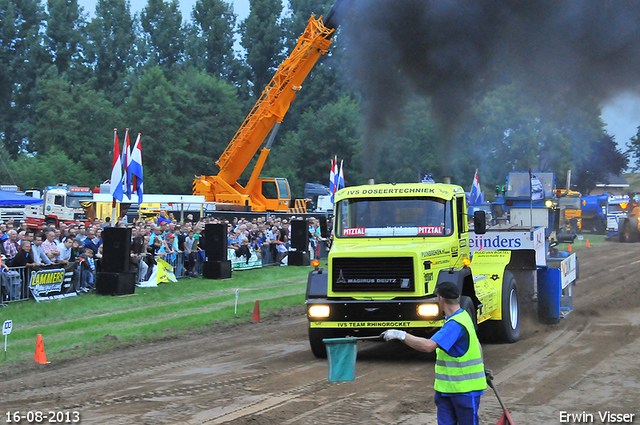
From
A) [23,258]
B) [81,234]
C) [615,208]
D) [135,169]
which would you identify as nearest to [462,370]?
[23,258]

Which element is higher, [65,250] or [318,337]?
[65,250]

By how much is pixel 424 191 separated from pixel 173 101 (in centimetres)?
5196

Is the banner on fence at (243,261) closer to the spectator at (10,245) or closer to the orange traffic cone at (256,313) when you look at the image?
the spectator at (10,245)

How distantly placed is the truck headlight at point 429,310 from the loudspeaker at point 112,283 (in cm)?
966

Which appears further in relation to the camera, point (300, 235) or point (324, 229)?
point (300, 235)

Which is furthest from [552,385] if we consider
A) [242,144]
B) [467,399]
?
A: [242,144]

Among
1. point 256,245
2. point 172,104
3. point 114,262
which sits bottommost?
point 114,262

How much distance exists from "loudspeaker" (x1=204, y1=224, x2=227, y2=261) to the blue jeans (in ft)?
53.5

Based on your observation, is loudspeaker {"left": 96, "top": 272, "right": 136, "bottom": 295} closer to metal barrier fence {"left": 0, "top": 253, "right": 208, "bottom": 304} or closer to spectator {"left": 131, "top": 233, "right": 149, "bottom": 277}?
metal barrier fence {"left": 0, "top": 253, "right": 208, "bottom": 304}

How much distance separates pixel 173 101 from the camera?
60250mm

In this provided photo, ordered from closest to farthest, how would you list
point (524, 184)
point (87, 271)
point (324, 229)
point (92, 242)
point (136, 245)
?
point (324, 229) → point (87, 271) → point (92, 242) → point (136, 245) → point (524, 184)

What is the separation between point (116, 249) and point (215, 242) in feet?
14.5

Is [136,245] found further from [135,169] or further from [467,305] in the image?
[467,305]

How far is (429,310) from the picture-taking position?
971cm
